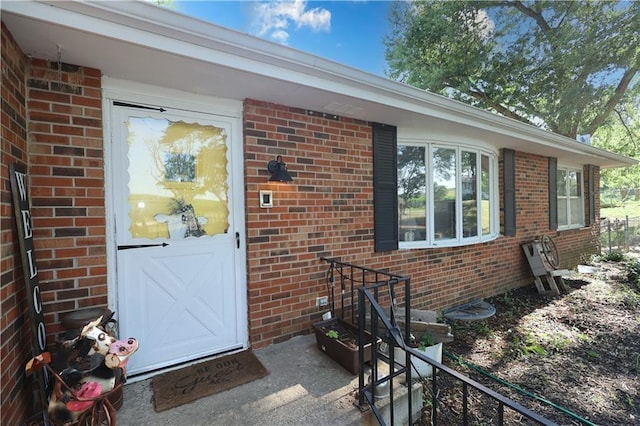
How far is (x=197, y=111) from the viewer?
2.62 m

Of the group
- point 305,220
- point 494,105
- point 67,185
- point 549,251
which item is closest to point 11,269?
point 67,185

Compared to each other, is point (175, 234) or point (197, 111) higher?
point (197, 111)

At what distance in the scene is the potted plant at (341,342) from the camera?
2.32m

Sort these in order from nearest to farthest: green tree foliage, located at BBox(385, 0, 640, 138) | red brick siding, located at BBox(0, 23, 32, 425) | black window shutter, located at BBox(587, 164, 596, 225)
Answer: red brick siding, located at BBox(0, 23, 32, 425) → green tree foliage, located at BBox(385, 0, 640, 138) → black window shutter, located at BBox(587, 164, 596, 225)

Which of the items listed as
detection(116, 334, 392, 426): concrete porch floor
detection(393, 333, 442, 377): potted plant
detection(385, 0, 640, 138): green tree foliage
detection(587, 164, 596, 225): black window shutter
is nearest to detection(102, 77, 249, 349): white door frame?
detection(116, 334, 392, 426): concrete porch floor

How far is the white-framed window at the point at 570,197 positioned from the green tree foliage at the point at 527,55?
1.76 meters

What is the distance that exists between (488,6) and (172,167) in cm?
1059

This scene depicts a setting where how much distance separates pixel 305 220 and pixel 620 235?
12414 mm

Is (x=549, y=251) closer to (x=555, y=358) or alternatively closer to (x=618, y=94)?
(x=555, y=358)

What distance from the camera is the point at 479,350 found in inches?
132

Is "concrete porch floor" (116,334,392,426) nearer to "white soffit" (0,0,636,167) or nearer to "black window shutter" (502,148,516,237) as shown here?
"white soffit" (0,0,636,167)

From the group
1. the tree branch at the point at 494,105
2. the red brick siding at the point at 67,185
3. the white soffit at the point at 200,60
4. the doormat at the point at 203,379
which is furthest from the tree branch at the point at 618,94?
the red brick siding at the point at 67,185

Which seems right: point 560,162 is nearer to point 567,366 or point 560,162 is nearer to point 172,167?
point 567,366

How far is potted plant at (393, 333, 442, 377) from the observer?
8.32ft
